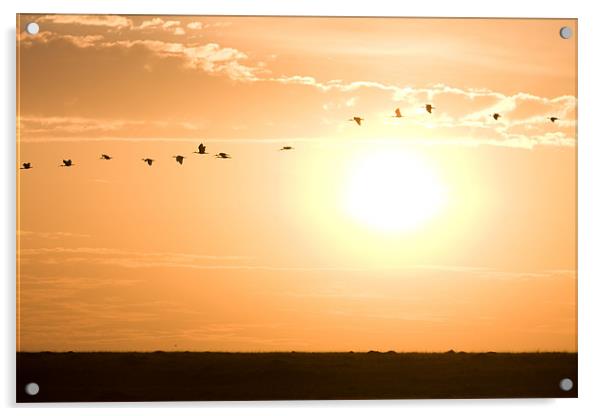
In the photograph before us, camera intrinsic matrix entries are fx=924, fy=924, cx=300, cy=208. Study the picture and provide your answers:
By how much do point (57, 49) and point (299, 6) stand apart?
0.91 meters

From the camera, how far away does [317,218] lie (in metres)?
3.46

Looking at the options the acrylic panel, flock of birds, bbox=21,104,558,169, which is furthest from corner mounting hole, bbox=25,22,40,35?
flock of birds, bbox=21,104,558,169

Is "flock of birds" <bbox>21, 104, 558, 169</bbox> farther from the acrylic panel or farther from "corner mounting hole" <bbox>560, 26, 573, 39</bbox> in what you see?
"corner mounting hole" <bbox>560, 26, 573, 39</bbox>

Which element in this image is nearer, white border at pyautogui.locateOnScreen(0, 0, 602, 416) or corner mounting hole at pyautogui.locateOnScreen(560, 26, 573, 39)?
white border at pyautogui.locateOnScreen(0, 0, 602, 416)

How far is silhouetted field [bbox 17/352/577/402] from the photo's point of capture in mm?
3393

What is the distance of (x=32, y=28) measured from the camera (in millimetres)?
3404

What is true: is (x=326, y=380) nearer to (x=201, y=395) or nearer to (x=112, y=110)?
(x=201, y=395)

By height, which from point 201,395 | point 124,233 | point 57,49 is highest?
point 57,49

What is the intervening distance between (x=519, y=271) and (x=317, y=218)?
79 centimetres

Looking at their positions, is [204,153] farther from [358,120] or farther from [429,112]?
[429,112]

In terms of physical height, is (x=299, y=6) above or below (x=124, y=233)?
above

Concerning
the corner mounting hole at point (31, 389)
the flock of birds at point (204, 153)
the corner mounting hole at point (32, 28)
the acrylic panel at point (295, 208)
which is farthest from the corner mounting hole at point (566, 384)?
the corner mounting hole at point (32, 28)

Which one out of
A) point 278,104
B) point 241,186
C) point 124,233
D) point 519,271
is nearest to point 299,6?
point 278,104

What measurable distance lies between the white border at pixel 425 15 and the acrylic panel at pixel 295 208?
0.04 metres
